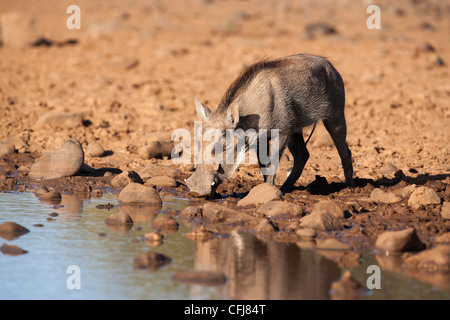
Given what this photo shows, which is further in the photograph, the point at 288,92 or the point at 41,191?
the point at 41,191

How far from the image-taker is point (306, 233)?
248 inches

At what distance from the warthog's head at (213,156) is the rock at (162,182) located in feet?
3.65

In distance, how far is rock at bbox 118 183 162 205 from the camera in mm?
7574

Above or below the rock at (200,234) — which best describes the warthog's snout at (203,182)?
above

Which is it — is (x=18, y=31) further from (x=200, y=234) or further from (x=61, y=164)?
(x=200, y=234)

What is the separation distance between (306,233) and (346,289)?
4.76 feet

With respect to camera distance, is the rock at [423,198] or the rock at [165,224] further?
the rock at [423,198]

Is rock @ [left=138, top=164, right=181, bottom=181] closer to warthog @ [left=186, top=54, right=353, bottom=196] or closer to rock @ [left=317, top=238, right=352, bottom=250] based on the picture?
warthog @ [left=186, top=54, right=353, bottom=196]

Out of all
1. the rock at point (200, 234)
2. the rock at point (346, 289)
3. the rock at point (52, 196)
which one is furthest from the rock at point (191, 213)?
the rock at point (346, 289)

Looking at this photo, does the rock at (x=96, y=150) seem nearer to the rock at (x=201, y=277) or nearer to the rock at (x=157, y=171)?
the rock at (x=157, y=171)

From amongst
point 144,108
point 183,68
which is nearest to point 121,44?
point 183,68

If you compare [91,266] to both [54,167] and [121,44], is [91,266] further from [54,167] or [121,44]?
[121,44]

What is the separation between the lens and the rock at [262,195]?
7262 mm

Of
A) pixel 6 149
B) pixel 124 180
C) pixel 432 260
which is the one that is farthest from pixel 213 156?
pixel 6 149
